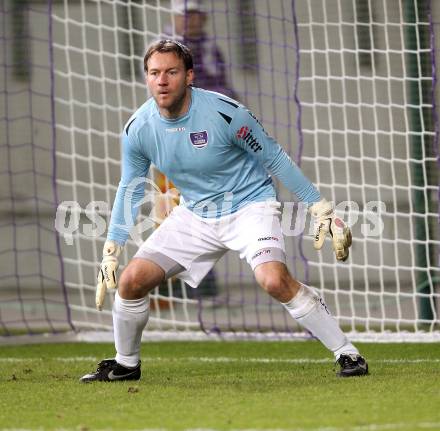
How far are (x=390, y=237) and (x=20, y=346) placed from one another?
149 inches

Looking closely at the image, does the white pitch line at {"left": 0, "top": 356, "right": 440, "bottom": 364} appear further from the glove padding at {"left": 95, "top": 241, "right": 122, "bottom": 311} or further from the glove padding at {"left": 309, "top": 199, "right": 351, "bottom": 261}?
the glove padding at {"left": 95, "top": 241, "right": 122, "bottom": 311}

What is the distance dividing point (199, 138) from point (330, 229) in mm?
852

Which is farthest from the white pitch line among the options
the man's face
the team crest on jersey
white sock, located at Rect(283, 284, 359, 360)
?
the man's face

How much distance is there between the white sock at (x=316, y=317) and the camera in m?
6.93

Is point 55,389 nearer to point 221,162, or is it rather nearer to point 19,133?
point 221,162

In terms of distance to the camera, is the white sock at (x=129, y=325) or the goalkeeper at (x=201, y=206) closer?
the goalkeeper at (x=201, y=206)

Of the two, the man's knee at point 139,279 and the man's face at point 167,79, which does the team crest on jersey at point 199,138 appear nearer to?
the man's face at point 167,79

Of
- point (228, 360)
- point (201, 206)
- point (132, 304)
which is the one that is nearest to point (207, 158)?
point (201, 206)

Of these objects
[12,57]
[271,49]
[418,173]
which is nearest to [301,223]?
[418,173]

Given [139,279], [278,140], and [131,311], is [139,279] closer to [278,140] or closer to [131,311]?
[131,311]

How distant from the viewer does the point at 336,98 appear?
1148 centimetres

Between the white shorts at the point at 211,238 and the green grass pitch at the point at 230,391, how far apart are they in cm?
67

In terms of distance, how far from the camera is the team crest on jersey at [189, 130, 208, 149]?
6953 mm

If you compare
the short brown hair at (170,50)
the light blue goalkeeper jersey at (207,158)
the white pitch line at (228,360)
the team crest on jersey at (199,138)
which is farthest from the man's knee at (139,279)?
the white pitch line at (228,360)
